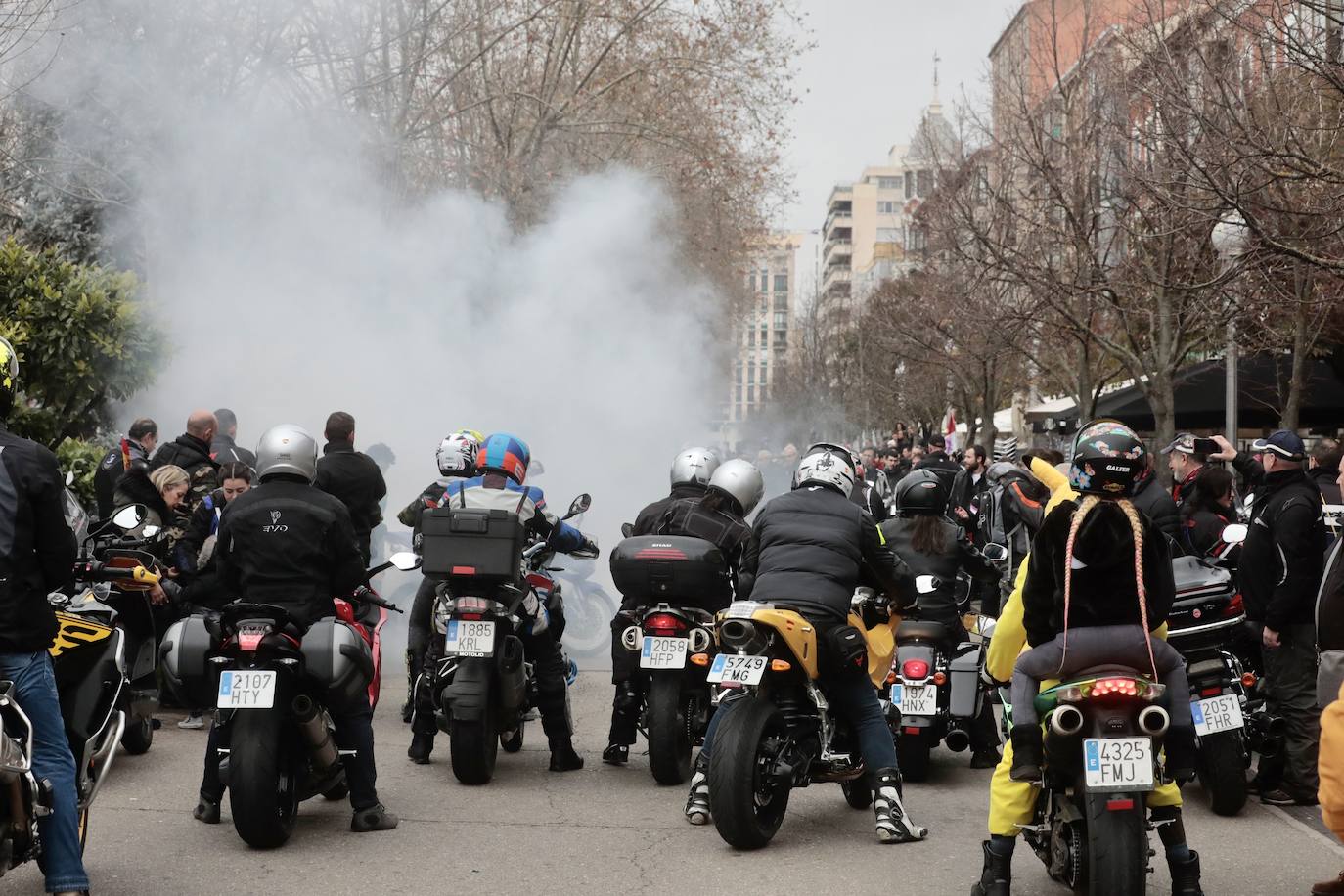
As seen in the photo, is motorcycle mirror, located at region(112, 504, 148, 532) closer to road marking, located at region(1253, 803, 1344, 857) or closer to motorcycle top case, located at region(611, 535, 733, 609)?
motorcycle top case, located at region(611, 535, 733, 609)

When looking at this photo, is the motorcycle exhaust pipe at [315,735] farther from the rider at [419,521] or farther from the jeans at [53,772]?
the rider at [419,521]

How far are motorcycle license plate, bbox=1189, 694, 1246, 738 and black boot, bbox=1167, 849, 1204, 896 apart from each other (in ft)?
5.55

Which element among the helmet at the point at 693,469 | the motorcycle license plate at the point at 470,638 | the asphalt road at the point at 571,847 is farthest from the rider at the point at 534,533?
the helmet at the point at 693,469

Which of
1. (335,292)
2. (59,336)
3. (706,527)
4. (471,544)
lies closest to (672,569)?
(706,527)

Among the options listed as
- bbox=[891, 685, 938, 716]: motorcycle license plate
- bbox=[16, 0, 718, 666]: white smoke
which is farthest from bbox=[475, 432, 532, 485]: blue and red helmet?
bbox=[16, 0, 718, 666]: white smoke

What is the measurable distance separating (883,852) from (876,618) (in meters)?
1.08

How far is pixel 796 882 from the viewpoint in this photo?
5.83 meters

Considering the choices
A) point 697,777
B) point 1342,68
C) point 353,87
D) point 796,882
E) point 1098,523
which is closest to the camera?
point 1098,523

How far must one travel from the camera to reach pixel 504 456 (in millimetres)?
8039

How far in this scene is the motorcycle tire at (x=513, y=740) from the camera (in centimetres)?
849

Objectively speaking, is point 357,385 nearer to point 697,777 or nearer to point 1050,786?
point 697,777

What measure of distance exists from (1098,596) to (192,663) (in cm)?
343

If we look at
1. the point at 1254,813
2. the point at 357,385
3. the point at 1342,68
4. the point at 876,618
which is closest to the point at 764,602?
the point at 876,618

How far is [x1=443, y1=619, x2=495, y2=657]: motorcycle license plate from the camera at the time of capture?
732 centimetres
